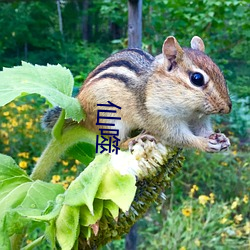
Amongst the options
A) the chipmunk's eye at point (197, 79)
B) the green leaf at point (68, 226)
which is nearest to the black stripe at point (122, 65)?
the chipmunk's eye at point (197, 79)

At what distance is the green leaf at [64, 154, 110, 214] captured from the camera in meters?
0.50

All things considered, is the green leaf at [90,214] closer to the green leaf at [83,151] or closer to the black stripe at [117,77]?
the green leaf at [83,151]

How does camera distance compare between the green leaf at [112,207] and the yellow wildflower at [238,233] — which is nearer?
the green leaf at [112,207]

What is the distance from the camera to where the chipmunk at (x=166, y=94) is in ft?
2.33

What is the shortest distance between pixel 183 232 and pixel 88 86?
61.7 inches

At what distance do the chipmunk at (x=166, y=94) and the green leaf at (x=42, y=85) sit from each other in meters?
0.07

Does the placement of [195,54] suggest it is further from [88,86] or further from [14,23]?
[14,23]

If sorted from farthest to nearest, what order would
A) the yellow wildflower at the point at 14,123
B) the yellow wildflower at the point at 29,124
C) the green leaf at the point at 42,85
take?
the yellow wildflower at the point at 29,124 < the yellow wildflower at the point at 14,123 < the green leaf at the point at 42,85

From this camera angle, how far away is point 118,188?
51 centimetres

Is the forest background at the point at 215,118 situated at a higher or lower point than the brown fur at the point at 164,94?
lower

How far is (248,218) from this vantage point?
2.59m

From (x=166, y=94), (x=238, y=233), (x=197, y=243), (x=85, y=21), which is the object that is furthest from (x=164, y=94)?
(x=85, y=21)

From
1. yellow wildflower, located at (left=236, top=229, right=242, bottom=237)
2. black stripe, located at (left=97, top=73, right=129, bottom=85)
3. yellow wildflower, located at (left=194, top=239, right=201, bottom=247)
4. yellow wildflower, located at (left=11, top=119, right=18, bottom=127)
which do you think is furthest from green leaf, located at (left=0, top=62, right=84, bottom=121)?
yellow wildflower, located at (left=11, top=119, right=18, bottom=127)

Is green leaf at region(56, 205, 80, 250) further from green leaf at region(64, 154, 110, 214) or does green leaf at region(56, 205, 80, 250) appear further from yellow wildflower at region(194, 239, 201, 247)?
yellow wildflower at region(194, 239, 201, 247)
